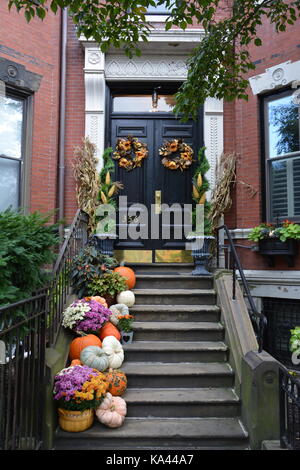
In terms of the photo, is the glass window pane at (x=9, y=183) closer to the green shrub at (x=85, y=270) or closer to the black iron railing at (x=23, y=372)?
the green shrub at (x=85, y=270)

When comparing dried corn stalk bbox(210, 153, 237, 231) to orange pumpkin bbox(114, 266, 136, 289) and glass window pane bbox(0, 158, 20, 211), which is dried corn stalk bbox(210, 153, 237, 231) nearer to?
orange pumpkin bbox(114, 266, 136, 289)

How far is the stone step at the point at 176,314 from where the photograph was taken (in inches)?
196

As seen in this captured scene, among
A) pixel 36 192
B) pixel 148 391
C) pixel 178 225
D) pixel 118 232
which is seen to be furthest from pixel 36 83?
pixel 148 391

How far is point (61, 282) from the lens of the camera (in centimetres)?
445

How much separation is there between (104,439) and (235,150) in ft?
16.6

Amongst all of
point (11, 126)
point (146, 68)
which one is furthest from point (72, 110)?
point (146, 68)

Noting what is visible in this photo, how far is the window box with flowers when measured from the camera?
5.29 m

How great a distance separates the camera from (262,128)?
6270 millimetres

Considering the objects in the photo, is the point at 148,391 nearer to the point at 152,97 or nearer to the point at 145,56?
the point at 152,97

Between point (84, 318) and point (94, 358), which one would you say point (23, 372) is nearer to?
point (94, 358)

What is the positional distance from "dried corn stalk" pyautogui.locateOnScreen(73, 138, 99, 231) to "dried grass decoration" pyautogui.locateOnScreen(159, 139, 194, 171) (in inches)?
50.7

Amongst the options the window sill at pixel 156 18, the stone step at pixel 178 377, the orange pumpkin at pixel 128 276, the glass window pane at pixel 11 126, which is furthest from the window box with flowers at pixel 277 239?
the window sill at pixel 156 18

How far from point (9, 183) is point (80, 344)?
3176mm

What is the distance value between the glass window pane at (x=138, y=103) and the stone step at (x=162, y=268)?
299cm
